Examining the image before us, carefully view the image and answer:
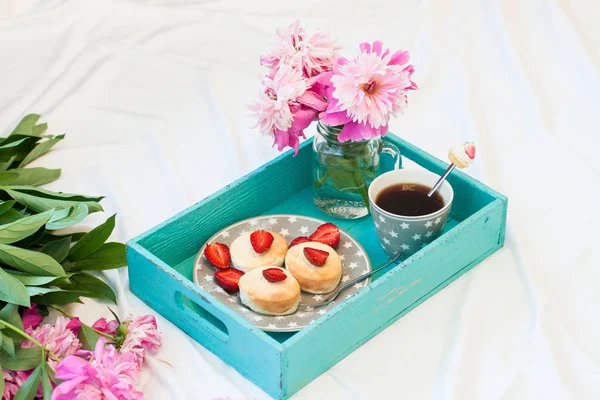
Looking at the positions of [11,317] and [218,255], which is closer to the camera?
[11,317]

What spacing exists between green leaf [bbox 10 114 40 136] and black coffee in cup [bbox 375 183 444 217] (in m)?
0.67

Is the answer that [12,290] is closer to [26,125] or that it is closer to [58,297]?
[58,297]

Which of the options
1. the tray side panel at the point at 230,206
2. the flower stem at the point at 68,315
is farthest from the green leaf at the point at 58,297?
the tray side panel at the point at 230,206

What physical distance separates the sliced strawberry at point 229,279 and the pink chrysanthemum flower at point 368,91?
25 centimetres

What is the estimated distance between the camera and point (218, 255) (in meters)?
1.57

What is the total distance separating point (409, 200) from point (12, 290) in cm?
58

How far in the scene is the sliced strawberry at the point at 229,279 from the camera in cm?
153

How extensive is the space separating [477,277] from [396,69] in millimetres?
335

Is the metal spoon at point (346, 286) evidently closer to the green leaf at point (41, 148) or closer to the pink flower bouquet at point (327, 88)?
the pink flower bouquet at point (327, 88)

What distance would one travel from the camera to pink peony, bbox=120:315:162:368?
1.44 metres

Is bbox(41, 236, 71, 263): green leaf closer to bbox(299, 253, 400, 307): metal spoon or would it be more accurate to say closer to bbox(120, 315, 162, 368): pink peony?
bbox(120, 315, 162, 368): pink peony

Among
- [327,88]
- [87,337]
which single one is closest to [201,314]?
[87,337]

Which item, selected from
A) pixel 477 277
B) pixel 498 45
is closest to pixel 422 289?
pixel 477 277

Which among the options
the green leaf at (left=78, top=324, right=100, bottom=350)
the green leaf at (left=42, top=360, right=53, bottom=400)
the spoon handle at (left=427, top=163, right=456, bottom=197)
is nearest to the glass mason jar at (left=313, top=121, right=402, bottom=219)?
the spoon handle at (left=427, top=163, right=456, bottom=197)
